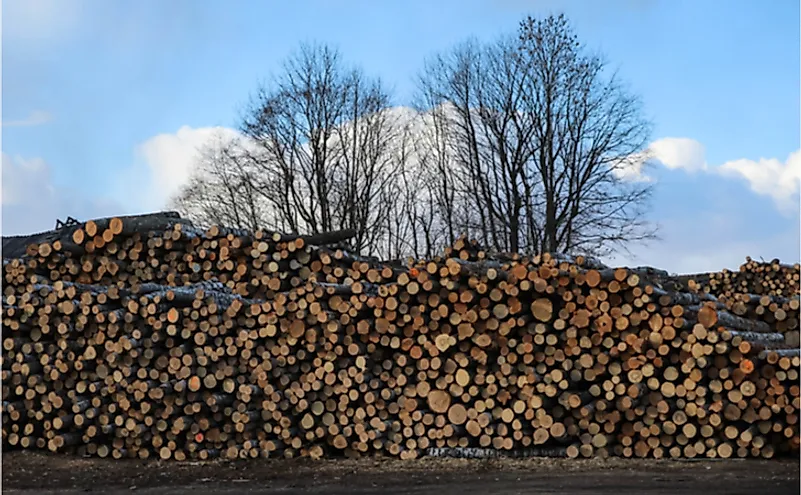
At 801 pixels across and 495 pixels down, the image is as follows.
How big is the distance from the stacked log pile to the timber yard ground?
0.79 feet

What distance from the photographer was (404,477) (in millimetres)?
6113

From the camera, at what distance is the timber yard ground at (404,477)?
5574 millimetres

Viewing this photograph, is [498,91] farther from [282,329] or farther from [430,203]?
[282,329]

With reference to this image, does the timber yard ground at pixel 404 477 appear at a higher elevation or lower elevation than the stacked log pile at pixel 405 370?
lower

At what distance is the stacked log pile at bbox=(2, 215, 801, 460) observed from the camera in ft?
21.2

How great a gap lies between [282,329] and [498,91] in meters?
17.1

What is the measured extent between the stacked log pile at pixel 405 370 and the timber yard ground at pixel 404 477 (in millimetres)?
241

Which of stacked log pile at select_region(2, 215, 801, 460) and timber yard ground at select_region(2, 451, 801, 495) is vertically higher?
stacked log pile at select_region(2, 215, 801, 460)

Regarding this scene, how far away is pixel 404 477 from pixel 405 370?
1140 mm

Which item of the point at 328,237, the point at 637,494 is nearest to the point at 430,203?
the point at 328,237

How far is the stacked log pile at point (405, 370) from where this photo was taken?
21.2ft

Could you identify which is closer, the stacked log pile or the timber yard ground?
the timber yard ground

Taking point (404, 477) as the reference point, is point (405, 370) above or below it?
above

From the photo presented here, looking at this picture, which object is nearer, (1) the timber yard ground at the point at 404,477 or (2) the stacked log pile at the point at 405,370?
(1) the timber yard ground at the point at 404,477
